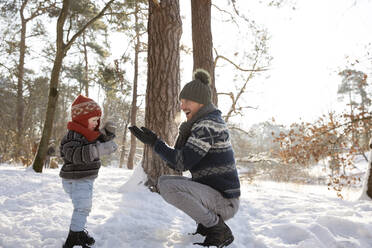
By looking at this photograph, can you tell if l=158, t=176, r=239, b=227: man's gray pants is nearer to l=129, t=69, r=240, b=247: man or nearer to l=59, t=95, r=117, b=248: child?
l=129, t=69, r=240, b=247: man

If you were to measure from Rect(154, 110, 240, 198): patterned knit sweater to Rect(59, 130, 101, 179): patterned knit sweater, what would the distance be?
23.5 inches

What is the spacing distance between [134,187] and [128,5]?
4970 millimetres

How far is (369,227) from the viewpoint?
272 centimetres

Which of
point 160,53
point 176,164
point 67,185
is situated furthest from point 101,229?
point 160,53

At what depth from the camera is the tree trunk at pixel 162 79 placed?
160 inches

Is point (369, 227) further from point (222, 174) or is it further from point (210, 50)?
point (210, 50)

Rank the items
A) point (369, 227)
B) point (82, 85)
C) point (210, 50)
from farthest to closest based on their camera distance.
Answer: point (82, 85)
point (210, 50)
point (369, 227)

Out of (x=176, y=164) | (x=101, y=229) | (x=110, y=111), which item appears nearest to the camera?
(x=176, y=164)

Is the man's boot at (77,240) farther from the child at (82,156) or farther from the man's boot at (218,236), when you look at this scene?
the man's boot at (218,236)

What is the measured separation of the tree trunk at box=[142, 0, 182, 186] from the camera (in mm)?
4062

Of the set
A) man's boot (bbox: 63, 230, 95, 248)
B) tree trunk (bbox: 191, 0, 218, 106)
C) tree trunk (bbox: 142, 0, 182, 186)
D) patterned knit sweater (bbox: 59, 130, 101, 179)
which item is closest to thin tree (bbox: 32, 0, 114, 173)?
tree trunk (bbox: 191, 0, 218, 106)

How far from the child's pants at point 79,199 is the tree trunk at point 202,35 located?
455 centimetres

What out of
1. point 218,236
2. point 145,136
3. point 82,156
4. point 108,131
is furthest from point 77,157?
point 218,236

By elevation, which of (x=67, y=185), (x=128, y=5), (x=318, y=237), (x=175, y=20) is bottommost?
(x=318, y=237)
